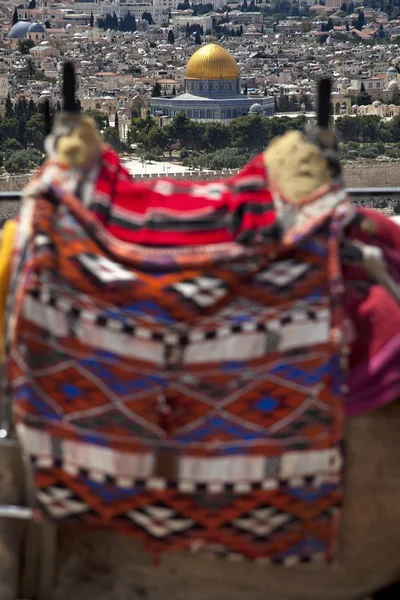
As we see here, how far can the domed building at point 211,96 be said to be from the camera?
111ft

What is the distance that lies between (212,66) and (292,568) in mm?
33900

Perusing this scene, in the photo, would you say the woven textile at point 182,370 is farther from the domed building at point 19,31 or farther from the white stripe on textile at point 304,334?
the domed building at point 19,31

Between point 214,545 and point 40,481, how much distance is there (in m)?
0.16

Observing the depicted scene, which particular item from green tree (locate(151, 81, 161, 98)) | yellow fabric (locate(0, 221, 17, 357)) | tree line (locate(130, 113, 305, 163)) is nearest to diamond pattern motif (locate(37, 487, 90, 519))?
yellow fabric (locate(0, 221, 17, 357))

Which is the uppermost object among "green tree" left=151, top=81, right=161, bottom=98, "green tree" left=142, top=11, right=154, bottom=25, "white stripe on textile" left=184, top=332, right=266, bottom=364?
"white stripe on textile" left=184, top=332, right=266, bottom=364

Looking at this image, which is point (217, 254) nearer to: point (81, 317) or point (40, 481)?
point (81, 317)

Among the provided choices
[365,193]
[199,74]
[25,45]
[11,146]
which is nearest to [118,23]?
[25,45]

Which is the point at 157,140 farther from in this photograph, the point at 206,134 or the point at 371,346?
the point at 371,346

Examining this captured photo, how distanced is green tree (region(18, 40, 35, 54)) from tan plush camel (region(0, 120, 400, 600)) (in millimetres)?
45526

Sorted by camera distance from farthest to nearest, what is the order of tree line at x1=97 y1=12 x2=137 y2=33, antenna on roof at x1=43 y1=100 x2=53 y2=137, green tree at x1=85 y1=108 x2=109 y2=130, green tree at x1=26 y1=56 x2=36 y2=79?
tree line at x1=97 y1=12 x2=137 y2=33 < green tree at x1=26 y1=56 x2=36 y2=79 < green tree at x1=85 y1=108 x2=109 y2=130 < antenna on roof at x1=43 y1=100 x2=53 y2=137

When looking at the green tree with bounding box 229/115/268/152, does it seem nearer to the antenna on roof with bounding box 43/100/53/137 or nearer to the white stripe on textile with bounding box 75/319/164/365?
the antenna on roof with bounding box 43/100/53/137

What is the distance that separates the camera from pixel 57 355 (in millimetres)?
1183

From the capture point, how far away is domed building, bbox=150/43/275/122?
33844mm

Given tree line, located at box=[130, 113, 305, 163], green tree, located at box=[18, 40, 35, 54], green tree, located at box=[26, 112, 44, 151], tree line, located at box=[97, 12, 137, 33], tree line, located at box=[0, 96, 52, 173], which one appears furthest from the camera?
tree line, located at box=[97, 12, 137, 33]
